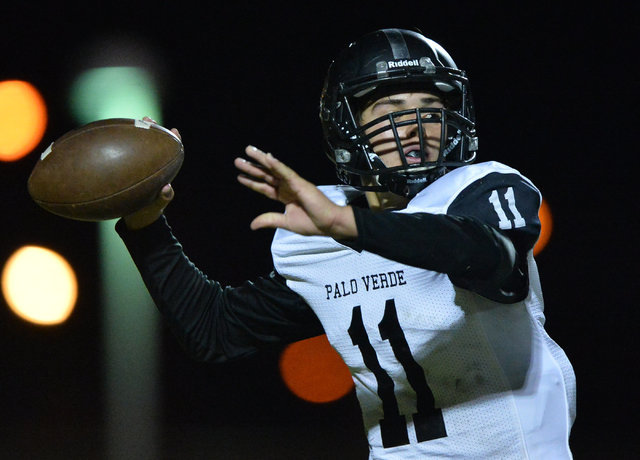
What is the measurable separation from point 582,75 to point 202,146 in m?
1.89

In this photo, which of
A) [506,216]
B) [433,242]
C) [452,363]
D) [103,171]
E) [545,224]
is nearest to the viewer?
[433,242]

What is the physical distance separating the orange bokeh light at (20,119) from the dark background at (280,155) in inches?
2.3

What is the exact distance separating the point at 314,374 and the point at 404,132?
2.74m

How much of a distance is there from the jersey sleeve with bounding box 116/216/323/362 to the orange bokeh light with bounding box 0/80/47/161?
7.98 ft

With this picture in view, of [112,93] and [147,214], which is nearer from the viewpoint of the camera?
[147,214]

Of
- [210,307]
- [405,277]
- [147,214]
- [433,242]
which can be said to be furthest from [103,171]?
[433,242]

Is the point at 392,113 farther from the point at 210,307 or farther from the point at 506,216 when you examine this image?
the point at 210,307

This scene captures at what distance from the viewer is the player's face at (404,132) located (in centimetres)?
171

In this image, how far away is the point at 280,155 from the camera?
12.9 feet

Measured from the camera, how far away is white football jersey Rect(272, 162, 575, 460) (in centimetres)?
151

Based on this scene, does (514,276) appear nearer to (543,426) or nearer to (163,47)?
(543,426)

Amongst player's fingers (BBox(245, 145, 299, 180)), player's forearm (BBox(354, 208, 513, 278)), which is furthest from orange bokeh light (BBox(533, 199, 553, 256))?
player's fingers (BBox(245, 145, 299, 180))

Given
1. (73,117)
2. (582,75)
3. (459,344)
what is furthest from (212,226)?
(459,344)

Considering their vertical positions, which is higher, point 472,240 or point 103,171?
point 103,171
